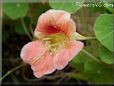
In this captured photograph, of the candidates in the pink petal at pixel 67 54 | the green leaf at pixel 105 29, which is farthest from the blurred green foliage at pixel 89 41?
the pink petal at pixel 67 54

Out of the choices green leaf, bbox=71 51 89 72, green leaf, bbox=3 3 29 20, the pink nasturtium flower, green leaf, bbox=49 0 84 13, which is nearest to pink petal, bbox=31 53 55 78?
the pink nasturtium flower

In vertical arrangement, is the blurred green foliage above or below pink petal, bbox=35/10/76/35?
below

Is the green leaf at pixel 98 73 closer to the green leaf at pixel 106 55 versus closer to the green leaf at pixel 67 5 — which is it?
the green leaf at pixel 106 55

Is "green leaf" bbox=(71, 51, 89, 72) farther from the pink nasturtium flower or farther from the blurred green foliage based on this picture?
the pink nasturtium flower

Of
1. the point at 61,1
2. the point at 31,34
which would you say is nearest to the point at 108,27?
the point at 61,1

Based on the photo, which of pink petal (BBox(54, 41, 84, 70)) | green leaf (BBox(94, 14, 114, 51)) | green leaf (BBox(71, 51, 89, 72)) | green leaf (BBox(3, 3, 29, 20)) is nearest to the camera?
pink petal (BBox(54, 41, 84, 70))

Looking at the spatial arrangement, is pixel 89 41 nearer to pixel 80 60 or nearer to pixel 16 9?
pixel 80 60
